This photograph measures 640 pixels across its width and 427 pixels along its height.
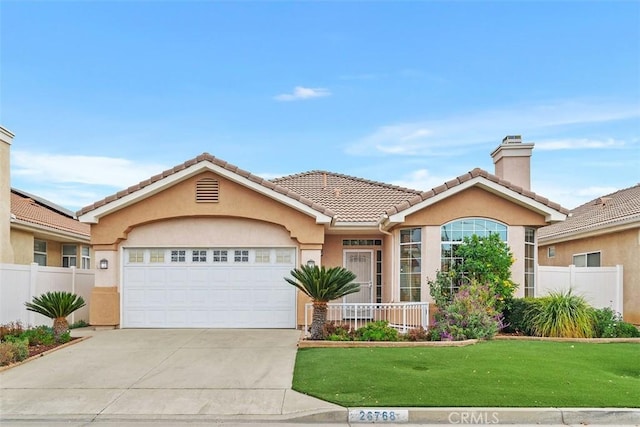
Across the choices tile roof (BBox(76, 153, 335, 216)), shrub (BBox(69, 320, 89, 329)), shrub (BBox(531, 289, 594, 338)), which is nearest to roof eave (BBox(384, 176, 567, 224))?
tile roof (BBox(76, 153, 335, 216))

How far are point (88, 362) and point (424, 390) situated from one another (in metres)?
6.72

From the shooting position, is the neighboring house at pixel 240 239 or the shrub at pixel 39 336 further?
the neighboring house at pixel 240 239

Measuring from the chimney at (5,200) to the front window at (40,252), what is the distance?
282cm

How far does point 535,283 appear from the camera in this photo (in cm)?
1470

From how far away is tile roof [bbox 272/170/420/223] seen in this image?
53.8 feet

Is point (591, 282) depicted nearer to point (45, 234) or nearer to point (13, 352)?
point (13, 352)

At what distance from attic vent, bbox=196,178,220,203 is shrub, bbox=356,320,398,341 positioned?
5.78 m

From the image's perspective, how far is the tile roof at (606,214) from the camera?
54.4 ft

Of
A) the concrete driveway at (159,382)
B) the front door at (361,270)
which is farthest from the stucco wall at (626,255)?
the concrete driveway at (159,382)

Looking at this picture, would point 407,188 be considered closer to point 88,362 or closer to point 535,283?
point 535,283

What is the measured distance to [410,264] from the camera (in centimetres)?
1467

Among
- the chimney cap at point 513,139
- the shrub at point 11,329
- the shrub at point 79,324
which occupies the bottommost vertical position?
the shrub at point 79,324

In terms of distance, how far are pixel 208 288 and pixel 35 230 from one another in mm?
6711

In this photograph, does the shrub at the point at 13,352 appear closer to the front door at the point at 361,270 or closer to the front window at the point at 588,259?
the front door at the point at 361,270
